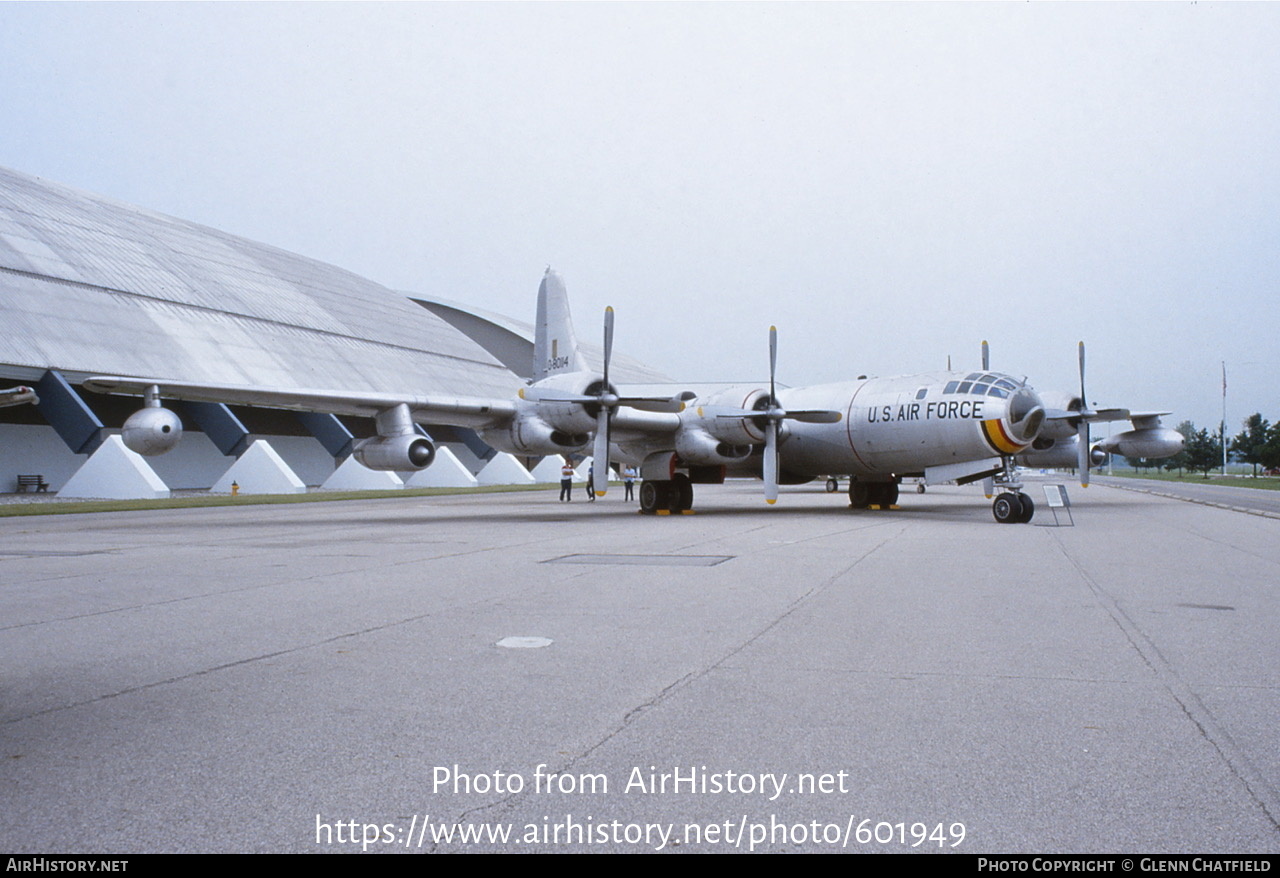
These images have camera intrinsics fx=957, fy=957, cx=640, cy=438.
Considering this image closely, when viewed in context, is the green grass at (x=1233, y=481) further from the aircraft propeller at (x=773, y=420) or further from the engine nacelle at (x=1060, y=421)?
the aircraft propeller at (x=773, y=420)

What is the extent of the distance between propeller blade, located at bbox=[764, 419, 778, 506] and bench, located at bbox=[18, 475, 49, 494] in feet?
95.8

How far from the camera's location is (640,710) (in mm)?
5113

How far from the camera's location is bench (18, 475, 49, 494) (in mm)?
36812

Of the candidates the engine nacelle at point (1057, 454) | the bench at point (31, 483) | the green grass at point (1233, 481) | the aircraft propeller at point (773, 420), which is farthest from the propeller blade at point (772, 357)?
the green grass at point (1233, 481)

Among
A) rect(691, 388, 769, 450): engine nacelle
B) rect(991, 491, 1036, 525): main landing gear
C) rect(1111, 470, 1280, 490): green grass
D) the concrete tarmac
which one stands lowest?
rect(1111, 470, 1280, 490): green grass

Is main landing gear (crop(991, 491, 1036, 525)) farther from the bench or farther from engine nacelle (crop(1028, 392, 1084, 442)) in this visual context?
the bench

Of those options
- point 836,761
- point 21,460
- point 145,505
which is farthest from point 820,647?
point 21,460

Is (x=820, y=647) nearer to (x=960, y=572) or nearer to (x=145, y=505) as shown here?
(x=960, y=572)

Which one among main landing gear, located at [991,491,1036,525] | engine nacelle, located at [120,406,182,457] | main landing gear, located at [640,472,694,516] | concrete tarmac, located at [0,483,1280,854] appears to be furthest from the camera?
main landing gear, located at [640,472,694,516]

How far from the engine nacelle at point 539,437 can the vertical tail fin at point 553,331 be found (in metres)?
4.25

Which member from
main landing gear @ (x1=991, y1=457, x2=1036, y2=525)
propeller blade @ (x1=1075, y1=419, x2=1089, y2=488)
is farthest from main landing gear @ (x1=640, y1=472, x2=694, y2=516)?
propeller blade @ (x1=1075, y1=419, x2=1089, y2=488)

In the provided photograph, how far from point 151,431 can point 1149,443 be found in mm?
29784

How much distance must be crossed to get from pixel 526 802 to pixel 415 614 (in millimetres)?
4925

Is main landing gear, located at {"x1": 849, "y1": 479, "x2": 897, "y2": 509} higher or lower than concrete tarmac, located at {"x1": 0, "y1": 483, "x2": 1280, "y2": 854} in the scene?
higher
